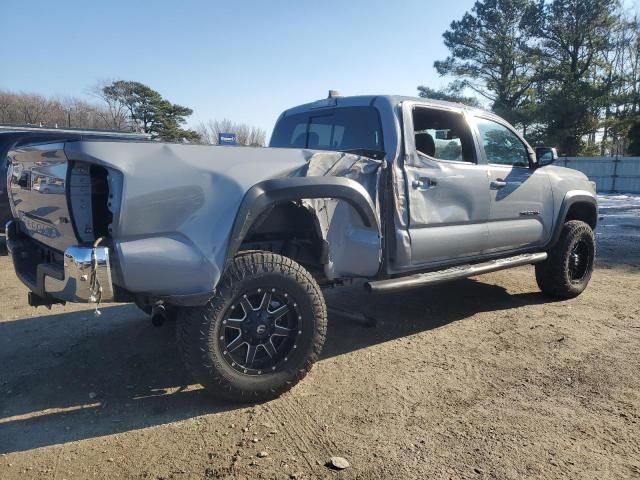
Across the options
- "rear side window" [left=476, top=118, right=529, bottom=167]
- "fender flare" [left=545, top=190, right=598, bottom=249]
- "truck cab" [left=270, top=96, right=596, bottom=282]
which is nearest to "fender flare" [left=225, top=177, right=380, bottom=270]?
"truck cab" [left=270, top=96, right=596, bottom=282]

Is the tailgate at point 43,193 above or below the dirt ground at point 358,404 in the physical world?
above

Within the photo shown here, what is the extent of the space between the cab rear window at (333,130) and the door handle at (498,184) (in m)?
1.32

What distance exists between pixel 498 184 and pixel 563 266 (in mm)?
1435

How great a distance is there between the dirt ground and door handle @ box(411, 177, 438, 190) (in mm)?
1319

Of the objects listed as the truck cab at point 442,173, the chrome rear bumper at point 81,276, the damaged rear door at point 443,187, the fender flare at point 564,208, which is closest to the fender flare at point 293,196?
the truck cab at point 442,173

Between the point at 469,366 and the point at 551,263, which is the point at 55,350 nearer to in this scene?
the point at 469,366

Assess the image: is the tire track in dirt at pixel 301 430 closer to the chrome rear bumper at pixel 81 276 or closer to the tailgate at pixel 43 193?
the chrome rear bumper at pixel 81 276

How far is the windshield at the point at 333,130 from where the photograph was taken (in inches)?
157

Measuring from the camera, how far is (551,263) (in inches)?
210

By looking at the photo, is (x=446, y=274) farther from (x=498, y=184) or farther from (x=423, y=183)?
(x=498, y=184)

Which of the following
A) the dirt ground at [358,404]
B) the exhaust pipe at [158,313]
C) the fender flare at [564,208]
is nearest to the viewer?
the dirt ground at [358,404]

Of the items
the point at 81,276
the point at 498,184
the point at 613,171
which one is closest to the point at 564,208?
the point at 498,184

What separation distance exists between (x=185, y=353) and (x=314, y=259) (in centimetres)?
117

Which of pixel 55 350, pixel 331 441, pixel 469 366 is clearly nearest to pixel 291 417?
pixel 331 441
